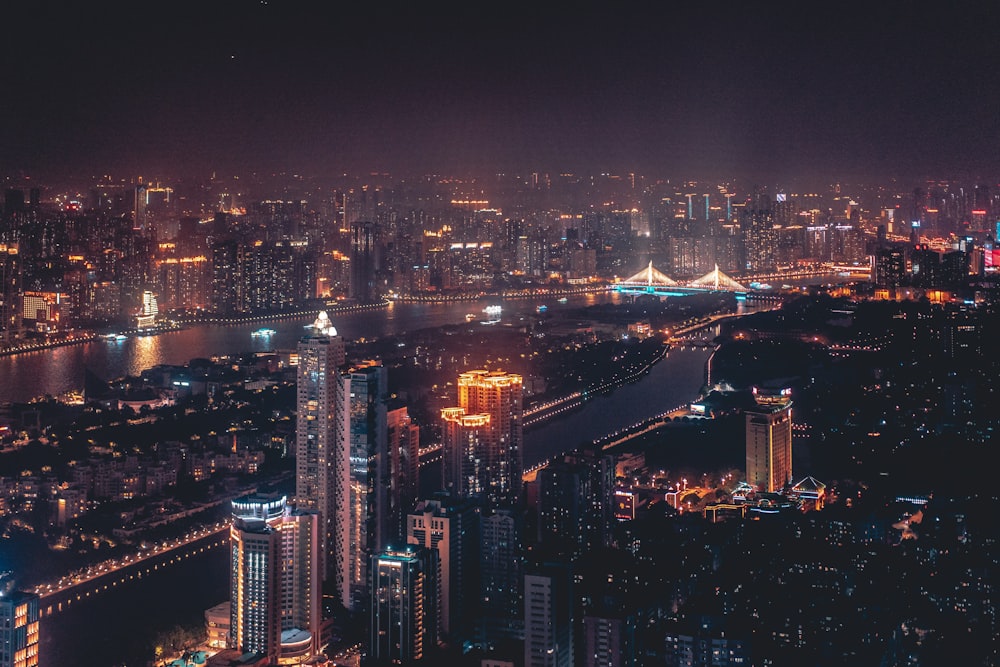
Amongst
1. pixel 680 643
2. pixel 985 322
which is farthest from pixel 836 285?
pixel 680 643

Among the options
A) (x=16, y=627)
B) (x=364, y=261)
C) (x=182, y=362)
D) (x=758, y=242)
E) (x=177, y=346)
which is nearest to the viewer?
(x=16, y=627)

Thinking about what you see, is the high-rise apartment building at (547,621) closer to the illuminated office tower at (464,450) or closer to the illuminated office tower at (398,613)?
the illuminated office tower at (398,613)

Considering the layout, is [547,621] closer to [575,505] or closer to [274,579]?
[274,579]

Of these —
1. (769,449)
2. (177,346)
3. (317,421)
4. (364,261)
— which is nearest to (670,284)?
(364,261)

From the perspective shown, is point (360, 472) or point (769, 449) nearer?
point (360, 472)

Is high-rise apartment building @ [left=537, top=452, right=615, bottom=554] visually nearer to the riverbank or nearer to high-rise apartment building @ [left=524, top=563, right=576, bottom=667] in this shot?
high-rise apartment building @ [left=524, top=563, right=576, bottom=667]

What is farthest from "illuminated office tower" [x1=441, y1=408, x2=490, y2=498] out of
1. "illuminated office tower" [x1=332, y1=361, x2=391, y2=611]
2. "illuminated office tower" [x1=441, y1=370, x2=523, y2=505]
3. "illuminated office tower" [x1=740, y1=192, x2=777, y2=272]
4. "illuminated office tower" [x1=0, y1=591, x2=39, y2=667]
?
"illuminated office tower" [x1=740, y1=192, x2=777, y2=272]

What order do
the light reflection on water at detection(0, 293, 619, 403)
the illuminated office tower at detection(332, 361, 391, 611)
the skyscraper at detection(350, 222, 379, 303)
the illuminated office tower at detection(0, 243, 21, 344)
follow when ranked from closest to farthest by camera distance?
the illuminated office tower at detection(332, 361, 391, 611) → the light reflection on water at detection(0, 293, 619, 403) → the illuminated office tower at detection(0, 243, 21, 344) → the skyscraper at detection(350, 222, 379, 303)
